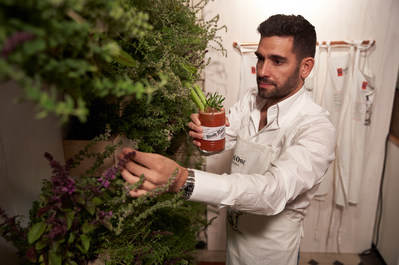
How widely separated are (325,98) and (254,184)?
61.5 inches

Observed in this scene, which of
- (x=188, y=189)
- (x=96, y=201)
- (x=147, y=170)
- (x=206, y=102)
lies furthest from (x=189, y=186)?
(x=206, y=102)

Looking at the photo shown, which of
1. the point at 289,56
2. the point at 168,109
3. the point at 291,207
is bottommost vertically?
the point at 291,207

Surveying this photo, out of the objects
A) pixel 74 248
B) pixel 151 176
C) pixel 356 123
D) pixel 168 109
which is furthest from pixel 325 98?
pixel 74 248

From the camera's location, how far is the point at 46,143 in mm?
921

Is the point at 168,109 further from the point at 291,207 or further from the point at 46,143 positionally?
the point at 291,207

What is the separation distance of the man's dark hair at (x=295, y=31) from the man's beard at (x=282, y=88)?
89 millimetres

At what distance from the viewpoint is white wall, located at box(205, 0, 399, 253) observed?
75.9 inches

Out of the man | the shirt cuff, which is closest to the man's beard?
the man

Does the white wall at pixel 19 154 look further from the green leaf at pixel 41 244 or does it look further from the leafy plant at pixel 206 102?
the leafy plant at pixel 206 102

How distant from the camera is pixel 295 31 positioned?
1.24 metres

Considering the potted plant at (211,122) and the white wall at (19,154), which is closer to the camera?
the white wall at (19,154)

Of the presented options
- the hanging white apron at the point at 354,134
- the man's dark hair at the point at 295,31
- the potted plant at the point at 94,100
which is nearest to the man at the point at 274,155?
the man's dark hair at the point at 295,31

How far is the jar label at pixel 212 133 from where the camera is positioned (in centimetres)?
110

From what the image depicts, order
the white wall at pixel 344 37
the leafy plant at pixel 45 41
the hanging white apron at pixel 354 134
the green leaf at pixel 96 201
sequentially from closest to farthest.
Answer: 1. the leafy plant at pixel 45 41
2. the green leaf at pixel 96 201
3. the white wall at pixel 344 37
4. the hanging white apron at pixel 354 134
